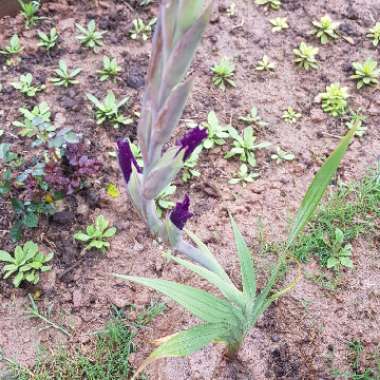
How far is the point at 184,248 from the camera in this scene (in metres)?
1.36

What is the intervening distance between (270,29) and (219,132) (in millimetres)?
815

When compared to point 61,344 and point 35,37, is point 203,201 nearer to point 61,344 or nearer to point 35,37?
point 61,344

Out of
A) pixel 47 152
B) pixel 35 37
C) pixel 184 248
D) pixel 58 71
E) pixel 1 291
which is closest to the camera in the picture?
pixel 184 248

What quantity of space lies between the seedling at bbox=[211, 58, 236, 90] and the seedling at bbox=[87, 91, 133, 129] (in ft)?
1.55

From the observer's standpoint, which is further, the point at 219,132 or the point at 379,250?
the point at 219,132

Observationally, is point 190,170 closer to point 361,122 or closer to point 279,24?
point 361,122

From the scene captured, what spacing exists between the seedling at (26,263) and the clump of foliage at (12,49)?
110 centimetres

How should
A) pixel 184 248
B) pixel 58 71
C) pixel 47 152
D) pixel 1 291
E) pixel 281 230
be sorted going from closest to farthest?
pixel 184 248 < pixel 1 291 < pixel 281 230 < pixel 47 152 < pixel 58 71

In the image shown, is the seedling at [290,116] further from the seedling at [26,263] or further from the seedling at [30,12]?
the seedling at [30,12]

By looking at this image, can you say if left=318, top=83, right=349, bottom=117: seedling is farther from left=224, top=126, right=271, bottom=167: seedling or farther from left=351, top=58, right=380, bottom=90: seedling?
left=224, top=126, right=271, bottom=167: seedling

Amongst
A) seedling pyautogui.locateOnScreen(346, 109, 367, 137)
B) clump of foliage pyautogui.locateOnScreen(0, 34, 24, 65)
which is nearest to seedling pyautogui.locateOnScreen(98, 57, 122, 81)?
clump of foliage pyautogui.locateOnScreen(0, 34, 24, 65)

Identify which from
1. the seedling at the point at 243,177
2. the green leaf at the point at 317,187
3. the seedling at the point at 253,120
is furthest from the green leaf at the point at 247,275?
the seedling at the point at 253,120

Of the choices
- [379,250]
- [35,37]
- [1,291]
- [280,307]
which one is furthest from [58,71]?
[379,250]

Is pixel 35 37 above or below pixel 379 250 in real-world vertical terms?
above
